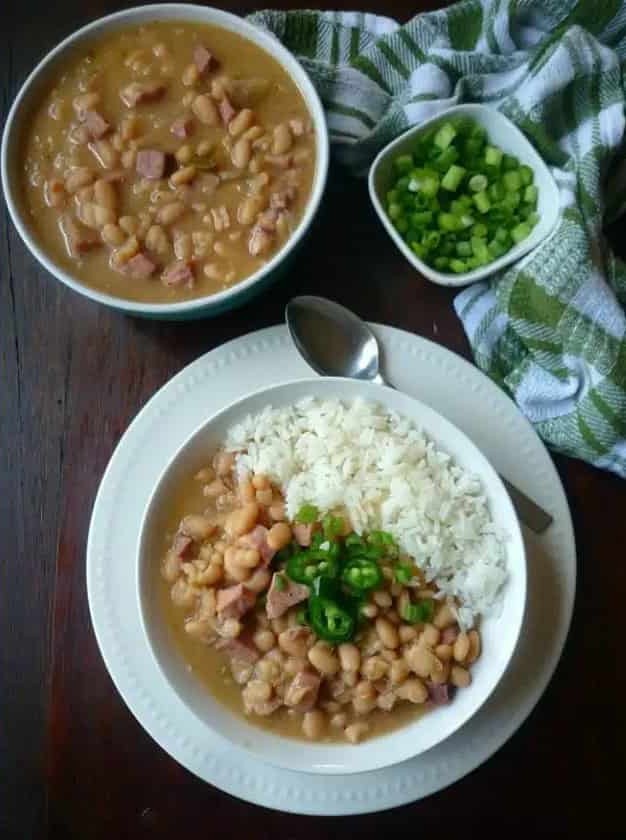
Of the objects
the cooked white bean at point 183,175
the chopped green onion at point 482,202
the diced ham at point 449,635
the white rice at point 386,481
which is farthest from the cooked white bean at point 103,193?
the diced ham at point 449,635

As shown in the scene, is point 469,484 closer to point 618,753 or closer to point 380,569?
point 380,569

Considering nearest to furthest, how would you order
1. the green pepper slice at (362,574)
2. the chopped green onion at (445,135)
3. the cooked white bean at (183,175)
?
the green pepper slice at (362,574) < the cooked white bean at (183,175) < the chopped green onion at (445,135)

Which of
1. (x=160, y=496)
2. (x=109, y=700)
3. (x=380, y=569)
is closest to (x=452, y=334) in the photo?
(x=380, y=569)

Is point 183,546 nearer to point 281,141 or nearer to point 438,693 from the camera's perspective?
point 438,693

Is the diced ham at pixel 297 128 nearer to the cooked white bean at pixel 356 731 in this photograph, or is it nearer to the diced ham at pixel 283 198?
the diced ham at pixel 283 198

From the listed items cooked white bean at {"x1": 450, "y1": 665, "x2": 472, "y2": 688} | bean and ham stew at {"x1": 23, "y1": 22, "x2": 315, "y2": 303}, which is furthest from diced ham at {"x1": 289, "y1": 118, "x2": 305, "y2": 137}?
cooked white bean at {"x1": 450, "y1": 665, "x2": 472, "y2": 688}

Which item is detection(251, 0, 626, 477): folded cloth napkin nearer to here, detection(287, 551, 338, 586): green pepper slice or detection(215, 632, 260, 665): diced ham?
detection(287, 551, 338, 586): green pepper slice
